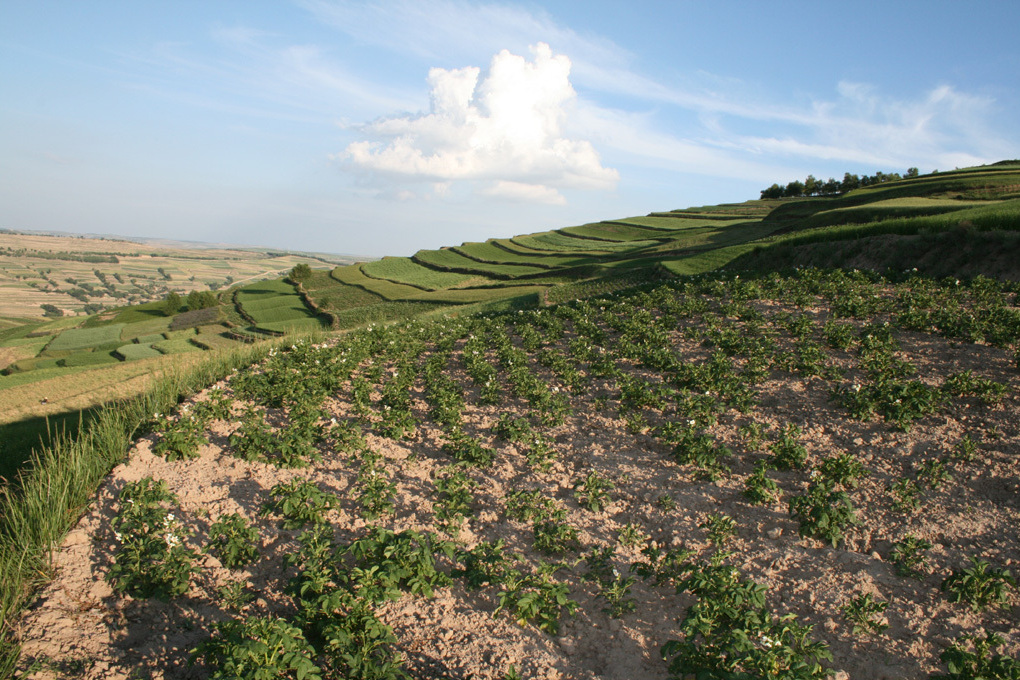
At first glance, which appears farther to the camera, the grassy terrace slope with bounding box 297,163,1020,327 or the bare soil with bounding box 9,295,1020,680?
the grassy terrace slope with bounding box 297,163,1020,327

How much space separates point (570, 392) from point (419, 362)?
4299 mm

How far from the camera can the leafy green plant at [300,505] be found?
20.6 ft

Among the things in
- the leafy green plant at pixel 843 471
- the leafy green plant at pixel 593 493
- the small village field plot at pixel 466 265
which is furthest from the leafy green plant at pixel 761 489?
the small village field plot at pixel 466 265

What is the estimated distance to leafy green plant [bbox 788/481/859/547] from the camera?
6.11 m

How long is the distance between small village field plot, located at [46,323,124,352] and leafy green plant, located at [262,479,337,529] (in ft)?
170

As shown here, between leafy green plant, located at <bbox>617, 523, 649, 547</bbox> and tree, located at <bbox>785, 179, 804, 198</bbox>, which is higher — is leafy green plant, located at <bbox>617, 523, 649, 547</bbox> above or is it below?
below

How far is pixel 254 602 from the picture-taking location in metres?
5.48

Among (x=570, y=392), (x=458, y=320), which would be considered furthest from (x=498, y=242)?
(x=570, y=392)

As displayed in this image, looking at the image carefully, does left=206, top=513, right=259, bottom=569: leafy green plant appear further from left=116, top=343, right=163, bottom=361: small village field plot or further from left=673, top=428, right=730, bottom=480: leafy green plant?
left=116, top=343, right=163, bottom=361: small village field plot

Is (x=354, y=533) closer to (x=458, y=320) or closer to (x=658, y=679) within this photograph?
(x=658, y=679)

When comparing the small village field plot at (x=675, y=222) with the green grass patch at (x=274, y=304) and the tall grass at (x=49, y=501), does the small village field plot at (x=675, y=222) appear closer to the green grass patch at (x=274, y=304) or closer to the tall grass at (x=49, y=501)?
the green grass patch at (x=274, y=304)

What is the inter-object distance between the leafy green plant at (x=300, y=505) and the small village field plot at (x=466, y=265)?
43730mm

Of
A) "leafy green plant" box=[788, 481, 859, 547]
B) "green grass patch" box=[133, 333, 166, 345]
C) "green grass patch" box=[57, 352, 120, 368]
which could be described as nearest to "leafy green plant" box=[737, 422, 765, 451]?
"leafy green plant" box=[788, 481, 859, 547]

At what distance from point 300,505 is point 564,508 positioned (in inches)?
132
